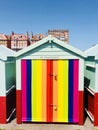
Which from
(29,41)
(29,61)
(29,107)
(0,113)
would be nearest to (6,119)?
(0,113)

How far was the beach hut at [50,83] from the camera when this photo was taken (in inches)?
268

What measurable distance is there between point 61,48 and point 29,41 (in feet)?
195

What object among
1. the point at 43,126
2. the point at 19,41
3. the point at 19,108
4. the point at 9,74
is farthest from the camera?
the point at 19,41

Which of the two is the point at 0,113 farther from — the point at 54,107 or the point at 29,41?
the point at 29,41

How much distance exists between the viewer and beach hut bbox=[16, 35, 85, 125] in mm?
6801

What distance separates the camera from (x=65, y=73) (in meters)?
6.86

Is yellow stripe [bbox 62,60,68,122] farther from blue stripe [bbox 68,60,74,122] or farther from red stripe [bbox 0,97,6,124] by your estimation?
red stripe [bbox 0,97,6,124]

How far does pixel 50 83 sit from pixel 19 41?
5711cm

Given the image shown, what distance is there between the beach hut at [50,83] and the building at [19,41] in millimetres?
55861

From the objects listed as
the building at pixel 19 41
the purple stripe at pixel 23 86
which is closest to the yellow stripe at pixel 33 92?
the purple stripe at pixel 23 86

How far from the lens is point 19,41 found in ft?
204

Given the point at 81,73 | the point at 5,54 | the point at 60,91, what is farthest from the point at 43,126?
the point at 5,54

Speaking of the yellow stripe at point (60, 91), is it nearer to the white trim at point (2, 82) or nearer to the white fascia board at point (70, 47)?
the white fascia board at point (70, 47)

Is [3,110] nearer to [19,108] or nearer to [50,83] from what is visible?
[19,108]
